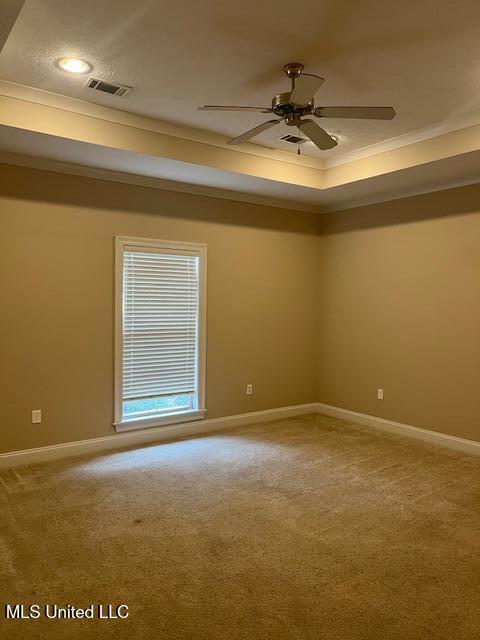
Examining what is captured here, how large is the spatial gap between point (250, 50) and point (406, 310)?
3261 mm

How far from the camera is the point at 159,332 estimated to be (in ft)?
16.1

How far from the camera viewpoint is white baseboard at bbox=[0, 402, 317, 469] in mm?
4129

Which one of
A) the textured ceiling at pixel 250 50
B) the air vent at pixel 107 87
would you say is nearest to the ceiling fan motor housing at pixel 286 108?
the textured ceiling at pixel 250 50

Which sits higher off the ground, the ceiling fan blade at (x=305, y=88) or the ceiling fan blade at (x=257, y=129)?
the ceiling fan blade at (x=305, y=88)

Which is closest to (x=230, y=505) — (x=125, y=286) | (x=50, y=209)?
A: (x=125, y=286)

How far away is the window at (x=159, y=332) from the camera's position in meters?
4.66

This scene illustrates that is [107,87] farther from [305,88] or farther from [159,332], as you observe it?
[159,332]

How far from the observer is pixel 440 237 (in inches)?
191

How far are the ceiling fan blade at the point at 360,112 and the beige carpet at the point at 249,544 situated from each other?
256 cm

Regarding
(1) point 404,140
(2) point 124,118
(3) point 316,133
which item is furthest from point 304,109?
(1) point 404,140

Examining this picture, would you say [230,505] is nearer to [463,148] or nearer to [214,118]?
[214,118]

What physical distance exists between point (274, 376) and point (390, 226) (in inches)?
86.3

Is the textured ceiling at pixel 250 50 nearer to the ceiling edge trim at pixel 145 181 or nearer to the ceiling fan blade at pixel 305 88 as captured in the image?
the ceiling fan blade at pixel 305 88

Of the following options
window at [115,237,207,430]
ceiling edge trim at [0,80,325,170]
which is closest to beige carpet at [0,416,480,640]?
Answer: window at [115,237,207,430]
